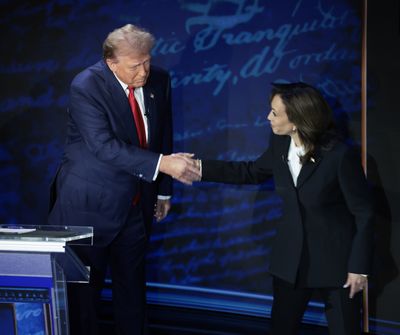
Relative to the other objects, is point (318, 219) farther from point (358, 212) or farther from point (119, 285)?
point (119, 285)

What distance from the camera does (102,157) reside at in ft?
9.46

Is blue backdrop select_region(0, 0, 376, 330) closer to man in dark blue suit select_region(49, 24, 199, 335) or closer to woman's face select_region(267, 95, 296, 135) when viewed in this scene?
man in dark blue suit select_region(49, 24, 199, 335)

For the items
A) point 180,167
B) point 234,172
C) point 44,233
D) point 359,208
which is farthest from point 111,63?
point 359,208

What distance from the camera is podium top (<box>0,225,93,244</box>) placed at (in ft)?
6.27

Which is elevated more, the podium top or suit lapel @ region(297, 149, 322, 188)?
suit lapel @ region(297, 149, 322, 188)

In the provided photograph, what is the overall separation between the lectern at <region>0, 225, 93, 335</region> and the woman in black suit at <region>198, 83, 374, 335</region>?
1077 millimetres

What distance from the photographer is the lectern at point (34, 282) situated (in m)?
1.90

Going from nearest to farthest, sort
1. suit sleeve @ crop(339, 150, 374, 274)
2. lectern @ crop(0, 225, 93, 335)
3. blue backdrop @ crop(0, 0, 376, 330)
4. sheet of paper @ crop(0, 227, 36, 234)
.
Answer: lectern @ crop(0, 225, 93, 335) → sheet of paper @ crop(0, 227, 36, 234) → suit sleeve @ crop(339, 150, 374, 274) → blue backdrop @ crop(0, 0, 376, 330)

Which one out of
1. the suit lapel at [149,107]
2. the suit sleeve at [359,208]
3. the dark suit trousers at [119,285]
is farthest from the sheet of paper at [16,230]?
the suit sleeve at [359,208]

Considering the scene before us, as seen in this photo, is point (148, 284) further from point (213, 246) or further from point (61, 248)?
point (61, 248)

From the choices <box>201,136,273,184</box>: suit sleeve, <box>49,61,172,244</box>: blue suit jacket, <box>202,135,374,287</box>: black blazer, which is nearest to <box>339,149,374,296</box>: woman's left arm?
<box>202,135,374,287</box>: black blazer

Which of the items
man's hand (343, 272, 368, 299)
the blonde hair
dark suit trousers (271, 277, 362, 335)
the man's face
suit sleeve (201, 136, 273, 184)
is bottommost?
dark suit trousers (271, 277, 362, 335)

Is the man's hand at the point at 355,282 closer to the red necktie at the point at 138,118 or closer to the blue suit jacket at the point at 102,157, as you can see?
the blue suit jacket at the point at 102,157

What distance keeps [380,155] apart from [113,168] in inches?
55.2
